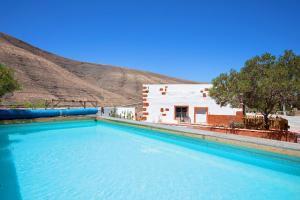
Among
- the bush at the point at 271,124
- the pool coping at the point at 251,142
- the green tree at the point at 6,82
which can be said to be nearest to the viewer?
the pool coping at the point at 251,142

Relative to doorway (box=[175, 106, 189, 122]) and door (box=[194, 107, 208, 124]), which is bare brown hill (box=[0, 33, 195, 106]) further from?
door (box=[194, 107, 208, 124])

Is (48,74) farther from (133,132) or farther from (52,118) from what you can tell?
(133,132)

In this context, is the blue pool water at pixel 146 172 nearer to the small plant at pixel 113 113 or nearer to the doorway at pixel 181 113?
the doorway at pixel 181 113

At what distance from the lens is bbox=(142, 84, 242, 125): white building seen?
17250mm

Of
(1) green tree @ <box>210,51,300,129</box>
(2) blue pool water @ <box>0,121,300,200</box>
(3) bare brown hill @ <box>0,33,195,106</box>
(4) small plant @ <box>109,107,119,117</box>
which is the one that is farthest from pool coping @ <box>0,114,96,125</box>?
(3) bare brown hill @ <box>0,33,195,106</box>

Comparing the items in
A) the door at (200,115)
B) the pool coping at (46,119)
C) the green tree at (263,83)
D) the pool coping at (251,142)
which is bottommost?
the pool coping at (251,142)

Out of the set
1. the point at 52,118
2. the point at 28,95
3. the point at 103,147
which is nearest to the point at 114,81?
the point at 28,95

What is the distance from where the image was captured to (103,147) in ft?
32.7

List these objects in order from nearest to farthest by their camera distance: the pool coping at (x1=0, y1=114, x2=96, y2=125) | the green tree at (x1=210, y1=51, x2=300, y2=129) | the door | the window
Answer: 1. the green tree at (x1=210, y1=51, x2=300, y2=129)
2. the pool coping at (x1=0, y1=114, x2=96, y2=125)
3. the door
4. the window

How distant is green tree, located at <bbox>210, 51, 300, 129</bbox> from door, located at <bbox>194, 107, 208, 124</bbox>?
5892 mm

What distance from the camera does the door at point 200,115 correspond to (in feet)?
57.3

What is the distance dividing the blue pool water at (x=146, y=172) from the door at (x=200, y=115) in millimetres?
7838

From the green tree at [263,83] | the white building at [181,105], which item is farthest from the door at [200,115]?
the green tree at [263,83]

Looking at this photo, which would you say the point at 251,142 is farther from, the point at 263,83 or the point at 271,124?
the point at 271,124
